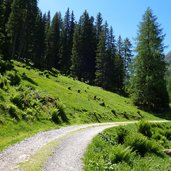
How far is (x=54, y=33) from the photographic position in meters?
97.8

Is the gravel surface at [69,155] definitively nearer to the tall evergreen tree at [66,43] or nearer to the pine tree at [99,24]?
the tall evergreen tree at [66,43]

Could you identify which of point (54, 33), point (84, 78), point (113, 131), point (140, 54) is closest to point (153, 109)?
point (140, 54)

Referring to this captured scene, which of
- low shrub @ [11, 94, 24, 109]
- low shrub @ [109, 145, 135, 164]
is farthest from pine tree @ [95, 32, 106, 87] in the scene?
low shrub @ [109, 145, 135, 164]

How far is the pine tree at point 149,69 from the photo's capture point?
61.8m

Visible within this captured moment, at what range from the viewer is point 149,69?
2470 inches

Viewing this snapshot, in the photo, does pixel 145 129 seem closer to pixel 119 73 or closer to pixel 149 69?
pixel 149 69

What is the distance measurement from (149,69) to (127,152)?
146 ft

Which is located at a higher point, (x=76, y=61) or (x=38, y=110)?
(x=76, y=61)

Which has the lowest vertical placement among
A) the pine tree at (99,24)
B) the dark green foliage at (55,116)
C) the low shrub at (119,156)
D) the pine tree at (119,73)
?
the low shrub at (119,156)

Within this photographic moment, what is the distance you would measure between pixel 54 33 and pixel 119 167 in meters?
83.1

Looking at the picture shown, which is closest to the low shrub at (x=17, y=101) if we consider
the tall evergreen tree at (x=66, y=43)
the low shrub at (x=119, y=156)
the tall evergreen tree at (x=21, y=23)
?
the low shrub at (x=119, y=156)

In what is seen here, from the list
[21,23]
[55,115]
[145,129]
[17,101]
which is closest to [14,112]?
[17,101]

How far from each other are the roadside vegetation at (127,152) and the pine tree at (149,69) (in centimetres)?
2644

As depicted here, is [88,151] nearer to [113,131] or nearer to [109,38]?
[113,131]
